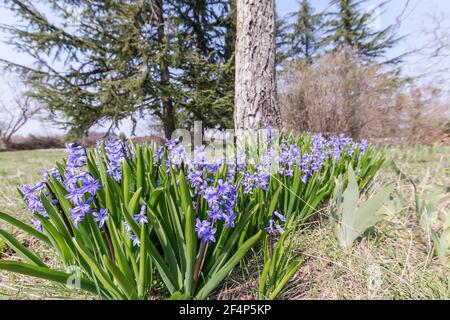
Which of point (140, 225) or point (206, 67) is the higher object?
point (206, 67)

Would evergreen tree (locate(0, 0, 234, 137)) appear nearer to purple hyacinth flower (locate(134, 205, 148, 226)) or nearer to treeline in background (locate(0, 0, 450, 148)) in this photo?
treeline in background (locate(0, 0, 450, 148))

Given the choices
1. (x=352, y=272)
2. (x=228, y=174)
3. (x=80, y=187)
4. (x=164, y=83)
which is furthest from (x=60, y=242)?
(x=164, y=83)

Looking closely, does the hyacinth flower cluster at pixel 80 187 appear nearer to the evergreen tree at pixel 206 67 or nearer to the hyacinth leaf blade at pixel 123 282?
the hyacinth leaf blade at pixel 123 282

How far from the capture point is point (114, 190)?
1.09 m

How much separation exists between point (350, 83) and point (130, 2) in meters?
7.47

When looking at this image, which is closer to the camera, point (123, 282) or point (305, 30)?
point (123, 282)

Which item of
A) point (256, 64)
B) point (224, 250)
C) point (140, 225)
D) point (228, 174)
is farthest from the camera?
point (256, 64)

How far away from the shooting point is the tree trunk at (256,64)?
3.22 meters

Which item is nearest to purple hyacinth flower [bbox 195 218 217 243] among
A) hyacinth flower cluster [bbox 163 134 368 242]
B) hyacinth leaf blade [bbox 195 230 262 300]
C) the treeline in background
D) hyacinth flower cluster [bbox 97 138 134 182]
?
hyacinth flower cluster [bbox 163 134 368 242]

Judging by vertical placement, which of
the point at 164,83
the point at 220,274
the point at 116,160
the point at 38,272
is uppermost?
the point at 164,83

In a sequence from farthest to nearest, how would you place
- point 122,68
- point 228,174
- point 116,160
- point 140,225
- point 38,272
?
point 122,68
point 228,174
point 116,160
point 140,225
point 38,272

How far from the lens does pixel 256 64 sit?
326 centimetres

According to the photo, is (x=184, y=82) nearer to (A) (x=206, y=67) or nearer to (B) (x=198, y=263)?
(A) (x=206, y=67)
